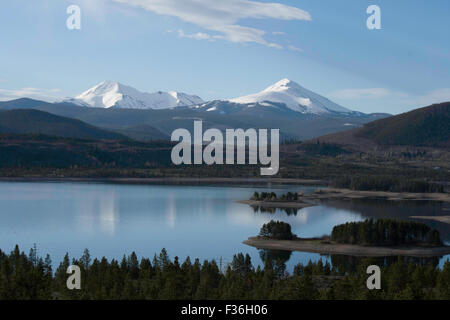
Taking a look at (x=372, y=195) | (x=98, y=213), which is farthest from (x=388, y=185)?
(x=98, y=213)

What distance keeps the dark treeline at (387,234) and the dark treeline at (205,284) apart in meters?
20.6

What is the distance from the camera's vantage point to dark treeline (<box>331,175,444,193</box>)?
14288 cm

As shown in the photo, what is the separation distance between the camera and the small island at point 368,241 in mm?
69688

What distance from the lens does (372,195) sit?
139m

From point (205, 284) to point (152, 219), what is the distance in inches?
2053

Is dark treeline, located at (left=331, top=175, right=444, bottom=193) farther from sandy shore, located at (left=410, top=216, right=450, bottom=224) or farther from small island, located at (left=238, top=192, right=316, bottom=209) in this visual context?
sandy shore, located at (left=410, top=216, right=450, bottom=224)

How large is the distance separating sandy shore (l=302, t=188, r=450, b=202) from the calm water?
9.08 meters

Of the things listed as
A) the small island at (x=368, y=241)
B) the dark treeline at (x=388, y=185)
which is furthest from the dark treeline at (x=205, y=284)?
the dark treeline at (x=388, y=185)

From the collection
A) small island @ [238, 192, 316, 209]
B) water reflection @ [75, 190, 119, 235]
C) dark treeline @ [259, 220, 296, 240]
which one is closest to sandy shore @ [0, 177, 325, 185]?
water reflection @ [75, 190, 119, 235]

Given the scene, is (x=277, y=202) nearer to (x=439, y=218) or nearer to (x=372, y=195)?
(x=439, y=218)

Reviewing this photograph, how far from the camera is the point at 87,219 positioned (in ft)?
308

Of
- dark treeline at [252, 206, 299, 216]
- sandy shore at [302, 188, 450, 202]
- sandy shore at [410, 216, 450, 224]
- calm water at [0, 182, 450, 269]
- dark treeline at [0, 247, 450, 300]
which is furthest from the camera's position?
sandy shore at [302, 188, 450, 202]
